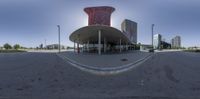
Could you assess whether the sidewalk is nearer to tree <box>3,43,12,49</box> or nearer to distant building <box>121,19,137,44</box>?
distant building <box>121,19,137,44</box>

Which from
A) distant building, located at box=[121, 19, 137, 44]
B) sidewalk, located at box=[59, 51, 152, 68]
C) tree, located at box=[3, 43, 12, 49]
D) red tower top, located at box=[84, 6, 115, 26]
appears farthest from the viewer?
tree, located at box=[3, 43, 12, 49]

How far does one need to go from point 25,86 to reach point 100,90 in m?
2.77

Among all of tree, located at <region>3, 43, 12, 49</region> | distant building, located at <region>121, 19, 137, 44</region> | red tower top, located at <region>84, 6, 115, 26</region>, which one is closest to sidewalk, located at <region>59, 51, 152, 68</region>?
red tower top, located at <region>84, 6, 115, 26</region>

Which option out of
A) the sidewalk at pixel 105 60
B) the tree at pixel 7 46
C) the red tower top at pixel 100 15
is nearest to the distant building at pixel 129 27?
the red tower top at pixel 100 15

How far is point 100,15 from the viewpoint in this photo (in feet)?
254

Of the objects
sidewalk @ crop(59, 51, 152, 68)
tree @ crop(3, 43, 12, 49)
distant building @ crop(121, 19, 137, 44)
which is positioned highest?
distant building @ crop(121, 19, 137, 44)

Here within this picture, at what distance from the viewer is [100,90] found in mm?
9055

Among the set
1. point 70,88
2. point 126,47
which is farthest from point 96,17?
point 70,88

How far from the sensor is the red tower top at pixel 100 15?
76.6 m

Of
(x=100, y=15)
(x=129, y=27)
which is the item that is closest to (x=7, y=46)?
(x=129, y=27)

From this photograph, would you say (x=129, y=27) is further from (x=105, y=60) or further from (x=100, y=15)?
(x=105, y=60)

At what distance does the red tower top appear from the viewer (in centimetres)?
7656

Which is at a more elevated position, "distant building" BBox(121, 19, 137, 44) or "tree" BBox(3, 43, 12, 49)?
"distant building" BBox(121, 19, 137, 44)

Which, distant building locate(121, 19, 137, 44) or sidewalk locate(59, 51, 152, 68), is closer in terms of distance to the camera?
sidewalk locate(59, 51, 152, 68)
